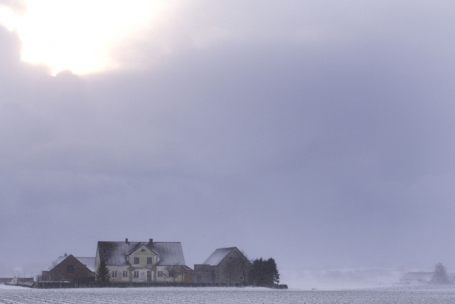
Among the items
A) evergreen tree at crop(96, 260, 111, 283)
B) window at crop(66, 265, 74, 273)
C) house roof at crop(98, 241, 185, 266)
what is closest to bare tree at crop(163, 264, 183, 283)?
house roof at crop(98, 241, 185, 266)

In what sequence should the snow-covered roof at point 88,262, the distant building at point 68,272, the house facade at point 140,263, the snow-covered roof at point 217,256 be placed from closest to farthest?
the distant building at point 68,272, the house facade at point 140,263, the snow-covered roof at point 217,256, the snow-covered roof at point 88,262

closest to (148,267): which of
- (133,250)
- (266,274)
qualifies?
(133,250)

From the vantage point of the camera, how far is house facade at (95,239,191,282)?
106 metres

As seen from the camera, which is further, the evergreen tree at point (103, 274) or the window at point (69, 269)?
the window at point (69, 269)

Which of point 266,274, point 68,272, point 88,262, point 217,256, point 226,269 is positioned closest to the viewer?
point 266,274

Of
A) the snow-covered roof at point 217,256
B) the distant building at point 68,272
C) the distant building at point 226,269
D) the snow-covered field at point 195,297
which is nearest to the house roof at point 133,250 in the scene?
the distant building at point 226,269

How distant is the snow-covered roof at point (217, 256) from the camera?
110250 mm

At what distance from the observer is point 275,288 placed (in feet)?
317

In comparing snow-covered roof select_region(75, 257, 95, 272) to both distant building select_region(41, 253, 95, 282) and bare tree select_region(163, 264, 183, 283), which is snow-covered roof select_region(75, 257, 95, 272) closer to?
distant building select_region(41, 253, 95, 282)

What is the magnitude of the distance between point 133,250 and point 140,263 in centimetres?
261

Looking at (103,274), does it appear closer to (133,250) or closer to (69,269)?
(133,250)

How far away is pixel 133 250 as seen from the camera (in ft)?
352

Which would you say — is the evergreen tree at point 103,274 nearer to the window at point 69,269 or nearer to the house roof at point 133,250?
the house roof at point 133,250

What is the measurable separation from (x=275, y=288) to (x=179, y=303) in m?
49.9
